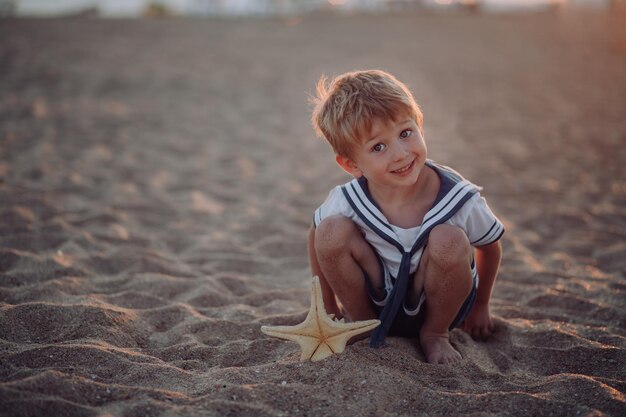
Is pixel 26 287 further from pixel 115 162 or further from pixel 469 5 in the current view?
pixel 469 5

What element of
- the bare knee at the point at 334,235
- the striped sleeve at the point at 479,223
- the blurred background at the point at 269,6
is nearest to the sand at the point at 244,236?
the bare knee at the point at 334,235

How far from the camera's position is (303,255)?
402cm

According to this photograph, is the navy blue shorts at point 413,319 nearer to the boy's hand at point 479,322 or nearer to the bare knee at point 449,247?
the boy's hand at point 479,322

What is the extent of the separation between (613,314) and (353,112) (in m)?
1.82

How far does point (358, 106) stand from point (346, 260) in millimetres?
661

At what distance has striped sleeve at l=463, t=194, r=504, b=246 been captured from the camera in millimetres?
2404

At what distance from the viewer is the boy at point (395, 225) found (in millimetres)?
2359

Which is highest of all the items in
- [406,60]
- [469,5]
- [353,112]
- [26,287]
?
[469,5]

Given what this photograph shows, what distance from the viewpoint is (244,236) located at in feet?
14.1

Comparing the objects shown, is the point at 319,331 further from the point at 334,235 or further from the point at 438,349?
the point at 438,349

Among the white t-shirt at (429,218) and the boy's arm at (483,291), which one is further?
the boy's arm at (483,291)

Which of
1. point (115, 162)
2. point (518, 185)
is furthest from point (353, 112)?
point (115, 162)

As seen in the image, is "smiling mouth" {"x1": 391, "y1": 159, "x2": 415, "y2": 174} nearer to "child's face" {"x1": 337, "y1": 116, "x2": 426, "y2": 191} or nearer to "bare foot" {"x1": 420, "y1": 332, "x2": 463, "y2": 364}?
"child's face" {"x1": 337, "y1": 116, "x2": 426, "y2": 191}

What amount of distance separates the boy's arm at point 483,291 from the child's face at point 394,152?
53 cm
